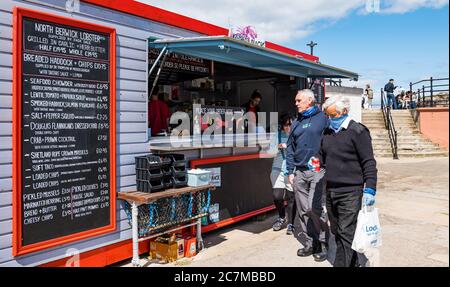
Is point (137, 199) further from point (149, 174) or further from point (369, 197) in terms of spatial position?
point (369, 197)

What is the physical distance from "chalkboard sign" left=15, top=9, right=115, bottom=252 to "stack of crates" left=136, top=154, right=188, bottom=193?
0.94 ft

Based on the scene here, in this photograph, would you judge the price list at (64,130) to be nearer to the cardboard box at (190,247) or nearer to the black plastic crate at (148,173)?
the black plastic crate at (148,173)

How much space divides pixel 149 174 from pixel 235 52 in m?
1.77

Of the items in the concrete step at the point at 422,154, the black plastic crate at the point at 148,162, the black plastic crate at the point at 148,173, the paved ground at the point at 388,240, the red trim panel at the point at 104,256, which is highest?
the black plastic crate at the point at 148,162

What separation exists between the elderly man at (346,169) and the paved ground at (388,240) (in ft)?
2.06

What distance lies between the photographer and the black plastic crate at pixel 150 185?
420 centimetres

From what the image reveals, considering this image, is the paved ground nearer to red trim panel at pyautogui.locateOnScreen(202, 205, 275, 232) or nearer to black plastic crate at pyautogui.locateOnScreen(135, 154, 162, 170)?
red trim panel at pyautogui.locateOnScreen(202, 205, 275, 232)

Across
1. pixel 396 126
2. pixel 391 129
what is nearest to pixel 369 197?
pixel 391 129

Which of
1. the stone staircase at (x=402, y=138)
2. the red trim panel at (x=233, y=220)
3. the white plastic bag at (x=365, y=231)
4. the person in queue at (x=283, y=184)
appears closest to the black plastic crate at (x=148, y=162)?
the red trim panel at (x=233, y=220)

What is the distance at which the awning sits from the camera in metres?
4.25

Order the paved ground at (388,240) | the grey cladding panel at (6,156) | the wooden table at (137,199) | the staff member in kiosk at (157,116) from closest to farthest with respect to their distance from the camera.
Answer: the grey cladding panel at (6,156), the wooden table at (137,199), the paved ground at (388,240), the staff member in kiosk at (157,116)

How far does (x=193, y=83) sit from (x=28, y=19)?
4246mm

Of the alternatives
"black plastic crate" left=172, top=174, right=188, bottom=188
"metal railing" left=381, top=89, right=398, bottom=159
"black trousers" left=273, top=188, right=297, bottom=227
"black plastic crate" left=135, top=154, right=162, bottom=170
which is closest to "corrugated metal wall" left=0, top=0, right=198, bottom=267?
"black plastic crate" left=135, top=154, right=162, bottom=170
